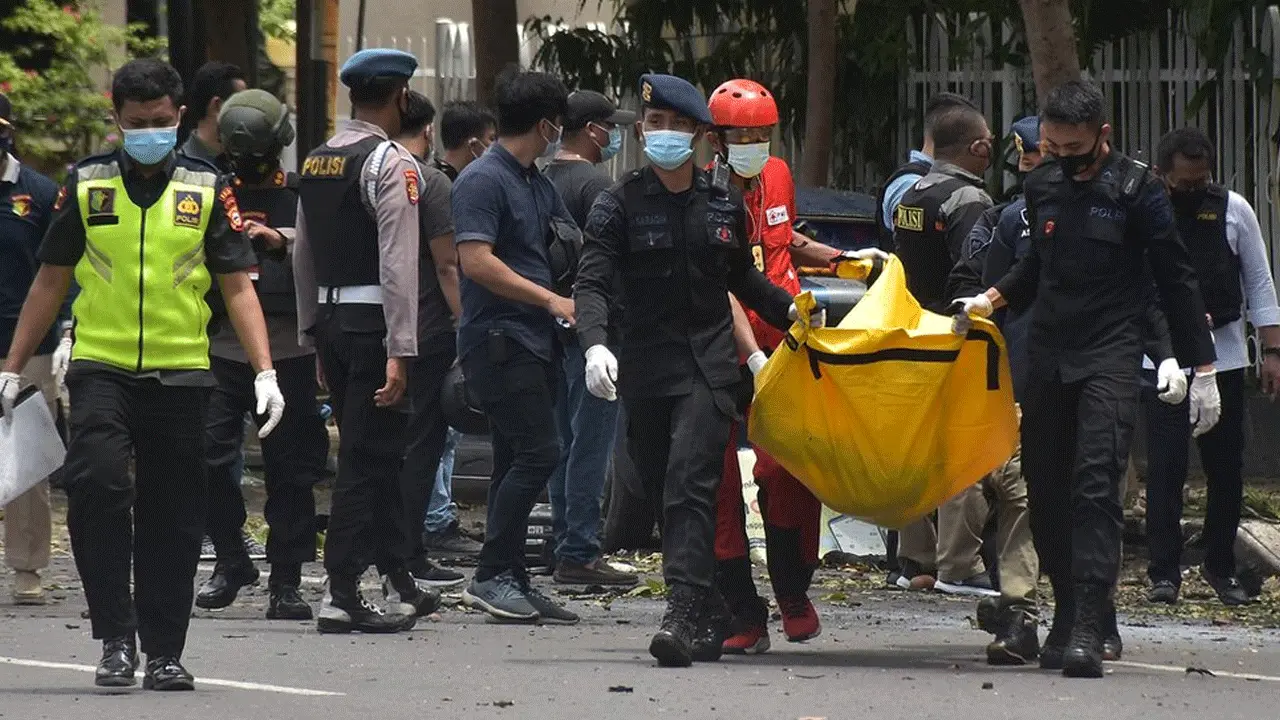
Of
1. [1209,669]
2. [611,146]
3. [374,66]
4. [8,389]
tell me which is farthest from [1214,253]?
[8,389]

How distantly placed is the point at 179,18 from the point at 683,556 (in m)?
9.05

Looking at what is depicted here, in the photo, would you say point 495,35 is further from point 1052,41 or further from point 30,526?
point 30,526

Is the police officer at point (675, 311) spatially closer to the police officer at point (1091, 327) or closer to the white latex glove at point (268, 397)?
the police officer at point (1091, 327)

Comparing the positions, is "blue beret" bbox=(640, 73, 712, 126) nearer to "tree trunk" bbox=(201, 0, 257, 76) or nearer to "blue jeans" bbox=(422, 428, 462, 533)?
"blue jeans" bbox=(422, 428, 462, 533)

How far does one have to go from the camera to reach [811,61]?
55.4ft

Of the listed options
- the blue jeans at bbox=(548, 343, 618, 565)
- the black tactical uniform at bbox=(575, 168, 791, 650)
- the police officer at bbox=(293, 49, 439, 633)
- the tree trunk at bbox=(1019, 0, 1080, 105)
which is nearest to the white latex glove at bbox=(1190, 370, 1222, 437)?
the black tactical uniform at bbox=(575, 168, 791, 650)

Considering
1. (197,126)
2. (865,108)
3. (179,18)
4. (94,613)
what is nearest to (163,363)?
(94,613)

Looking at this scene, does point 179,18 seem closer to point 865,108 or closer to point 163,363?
point 865,108

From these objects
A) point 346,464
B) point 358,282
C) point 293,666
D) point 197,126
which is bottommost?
point 293,666

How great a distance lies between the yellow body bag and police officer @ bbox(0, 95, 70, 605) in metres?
3.16

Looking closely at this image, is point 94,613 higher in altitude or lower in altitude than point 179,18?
lower

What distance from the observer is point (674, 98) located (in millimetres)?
8391

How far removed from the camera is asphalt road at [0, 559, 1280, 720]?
7.15 meters

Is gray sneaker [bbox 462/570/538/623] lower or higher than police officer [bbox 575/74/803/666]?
lower
